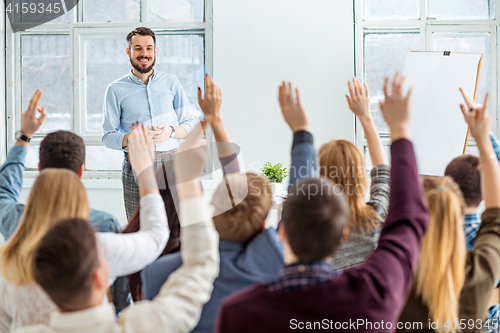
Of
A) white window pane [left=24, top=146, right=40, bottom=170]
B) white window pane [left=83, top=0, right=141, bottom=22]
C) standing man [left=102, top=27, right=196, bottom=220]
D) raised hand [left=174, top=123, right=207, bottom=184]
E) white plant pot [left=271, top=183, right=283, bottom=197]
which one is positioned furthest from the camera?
white window pane [left=24, top=146, right=40, bottom=170]

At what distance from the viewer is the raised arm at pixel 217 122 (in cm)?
135

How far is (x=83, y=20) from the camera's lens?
3.85 metres

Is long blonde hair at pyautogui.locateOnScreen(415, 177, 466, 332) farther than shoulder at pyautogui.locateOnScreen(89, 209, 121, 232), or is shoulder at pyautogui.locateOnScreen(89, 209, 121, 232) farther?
shoulder at pyautogui.locateOnScreen(89, 209, 121, 232)

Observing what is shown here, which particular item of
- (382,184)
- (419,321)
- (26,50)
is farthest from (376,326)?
(26,50)

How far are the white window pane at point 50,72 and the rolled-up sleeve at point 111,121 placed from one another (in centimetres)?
104

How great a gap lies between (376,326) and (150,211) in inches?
24.5

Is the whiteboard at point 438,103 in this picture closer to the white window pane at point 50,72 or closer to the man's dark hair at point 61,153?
the man's dark hair at point 61,153

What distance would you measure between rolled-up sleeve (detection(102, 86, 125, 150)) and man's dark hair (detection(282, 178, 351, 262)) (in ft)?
7.63

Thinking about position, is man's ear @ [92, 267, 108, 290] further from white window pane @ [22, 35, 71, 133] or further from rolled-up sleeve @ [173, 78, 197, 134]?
white window pane @ [22, 35, 71, 133]

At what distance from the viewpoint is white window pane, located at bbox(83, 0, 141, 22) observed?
381cm

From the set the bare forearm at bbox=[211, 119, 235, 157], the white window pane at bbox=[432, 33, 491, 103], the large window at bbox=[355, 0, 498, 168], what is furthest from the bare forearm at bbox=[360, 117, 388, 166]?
the white window pane at bbox=[432, 33, 491, 103]

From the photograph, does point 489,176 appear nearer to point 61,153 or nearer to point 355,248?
point 355,248

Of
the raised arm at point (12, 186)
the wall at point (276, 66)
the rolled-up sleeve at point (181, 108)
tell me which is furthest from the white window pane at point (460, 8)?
the raised arm at point (12, 186)

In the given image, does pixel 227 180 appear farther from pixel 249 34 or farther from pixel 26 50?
pixel 26 50
